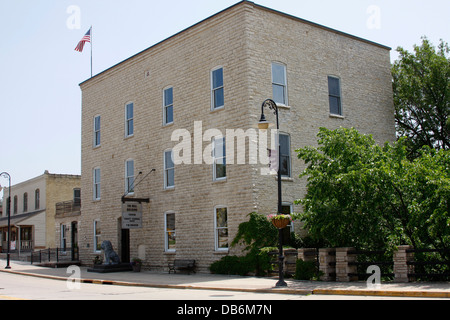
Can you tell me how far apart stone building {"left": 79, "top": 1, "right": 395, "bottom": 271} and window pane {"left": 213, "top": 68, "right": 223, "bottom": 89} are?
0.07 m

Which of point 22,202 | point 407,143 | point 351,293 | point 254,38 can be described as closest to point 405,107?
point 407,143

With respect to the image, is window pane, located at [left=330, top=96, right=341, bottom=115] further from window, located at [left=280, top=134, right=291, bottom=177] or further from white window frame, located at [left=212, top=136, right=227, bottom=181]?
white window frame, located at [left=212, top=136, right=227, bottom=181]

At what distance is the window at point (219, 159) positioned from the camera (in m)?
23.7

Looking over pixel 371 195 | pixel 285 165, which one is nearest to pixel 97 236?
pixel 285 165

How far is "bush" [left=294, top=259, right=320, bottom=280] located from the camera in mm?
18163

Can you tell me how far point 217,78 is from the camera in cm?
2458

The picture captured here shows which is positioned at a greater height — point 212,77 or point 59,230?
point 212,77

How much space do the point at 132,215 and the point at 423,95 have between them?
1724cm

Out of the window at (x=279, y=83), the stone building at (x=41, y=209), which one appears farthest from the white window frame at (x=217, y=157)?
the stone building at (x=41, y=209)

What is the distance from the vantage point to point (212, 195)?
23844 millimetres

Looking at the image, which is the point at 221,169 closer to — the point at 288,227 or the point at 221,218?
the point at 221,218
